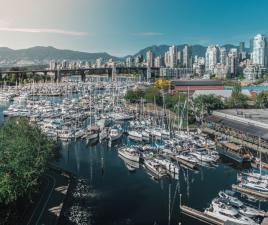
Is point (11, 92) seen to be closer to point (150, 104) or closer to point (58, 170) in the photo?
point (150, 104)

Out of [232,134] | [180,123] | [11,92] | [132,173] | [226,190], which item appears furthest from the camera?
[11,92]

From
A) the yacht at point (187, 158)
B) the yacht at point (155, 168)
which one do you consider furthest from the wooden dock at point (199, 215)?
the yacht at point (187, 158)

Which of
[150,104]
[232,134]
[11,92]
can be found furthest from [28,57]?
[232,134]

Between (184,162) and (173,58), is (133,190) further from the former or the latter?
(173,58)

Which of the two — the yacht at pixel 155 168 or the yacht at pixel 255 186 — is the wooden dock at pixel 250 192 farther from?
the yacht at pixel 155 168

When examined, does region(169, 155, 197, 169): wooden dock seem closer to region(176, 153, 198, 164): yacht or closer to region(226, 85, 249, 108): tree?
region(176, 153, 198, 164): yacht

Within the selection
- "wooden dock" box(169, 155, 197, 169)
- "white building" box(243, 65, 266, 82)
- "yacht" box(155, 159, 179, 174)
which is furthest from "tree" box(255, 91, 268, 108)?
"white building" box(243, 65, 266, 82)
